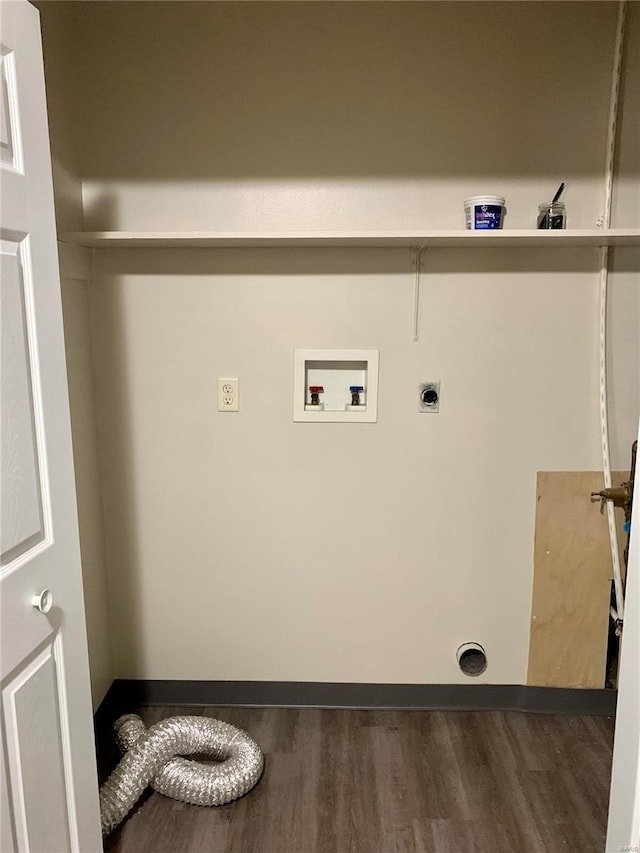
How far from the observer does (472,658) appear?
2.33 meters

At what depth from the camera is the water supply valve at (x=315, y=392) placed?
7.13ft

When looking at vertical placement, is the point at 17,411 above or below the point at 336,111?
below

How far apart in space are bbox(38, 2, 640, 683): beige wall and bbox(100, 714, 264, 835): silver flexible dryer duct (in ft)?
1.13

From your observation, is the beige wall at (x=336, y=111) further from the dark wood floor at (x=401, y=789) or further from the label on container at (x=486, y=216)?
the dark wood floor at (x=401, y=789)

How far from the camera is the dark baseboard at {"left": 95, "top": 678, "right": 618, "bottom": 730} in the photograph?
7.67 ft

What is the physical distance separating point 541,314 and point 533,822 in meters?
1.52

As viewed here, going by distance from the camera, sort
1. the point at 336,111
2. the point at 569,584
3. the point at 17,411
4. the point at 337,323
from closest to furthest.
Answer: the point at 17,411 → the point at 336,111 → the point at 337,323 → the point at 569,584

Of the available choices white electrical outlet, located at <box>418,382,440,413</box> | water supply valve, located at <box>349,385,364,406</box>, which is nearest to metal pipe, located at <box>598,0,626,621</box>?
white electrical outlet, located at <box>418,382,440,413</box>

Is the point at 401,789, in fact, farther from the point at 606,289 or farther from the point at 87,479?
the point at 606,289

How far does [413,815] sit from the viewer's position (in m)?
1.88

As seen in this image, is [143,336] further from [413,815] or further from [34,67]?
[413,815]

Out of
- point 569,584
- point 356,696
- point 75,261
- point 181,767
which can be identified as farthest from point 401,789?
point 75,261

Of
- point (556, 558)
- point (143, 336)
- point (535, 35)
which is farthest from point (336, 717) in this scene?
point (535, 35)

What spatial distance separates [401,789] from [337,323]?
1.46 metres
